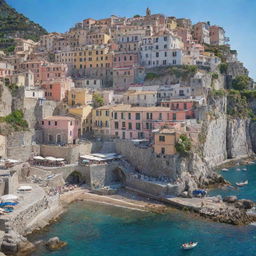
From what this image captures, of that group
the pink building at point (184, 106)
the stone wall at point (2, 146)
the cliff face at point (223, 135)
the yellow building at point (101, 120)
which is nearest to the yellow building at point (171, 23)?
the cliff face at point (223, 135)

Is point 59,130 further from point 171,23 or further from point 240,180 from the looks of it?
point 171,23

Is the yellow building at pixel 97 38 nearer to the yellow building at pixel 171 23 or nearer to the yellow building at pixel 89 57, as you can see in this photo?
the yellow building at pixel 89 57

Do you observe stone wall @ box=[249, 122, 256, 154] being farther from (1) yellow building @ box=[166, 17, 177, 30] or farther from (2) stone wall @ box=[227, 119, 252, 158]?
(1) yellow building @ box=[166, 17, 177, 30]

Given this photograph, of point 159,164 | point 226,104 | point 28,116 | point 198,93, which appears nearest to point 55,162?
point 28,116

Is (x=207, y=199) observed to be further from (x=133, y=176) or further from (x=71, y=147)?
(x=71, y=147)

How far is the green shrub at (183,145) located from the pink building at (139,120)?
551 centimetres

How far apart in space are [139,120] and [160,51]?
72.6 ft

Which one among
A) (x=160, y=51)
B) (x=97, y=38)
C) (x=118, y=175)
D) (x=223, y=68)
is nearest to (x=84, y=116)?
(x=118, y=175)

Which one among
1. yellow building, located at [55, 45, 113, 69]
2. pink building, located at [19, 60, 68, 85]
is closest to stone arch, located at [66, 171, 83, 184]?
pink building, located at [19, 60, 68, 85]

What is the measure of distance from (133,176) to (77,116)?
15.1 m

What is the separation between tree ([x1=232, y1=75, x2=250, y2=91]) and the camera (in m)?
75.9

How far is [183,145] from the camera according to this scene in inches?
1791

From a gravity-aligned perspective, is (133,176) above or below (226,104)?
below

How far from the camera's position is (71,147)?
162 feet
